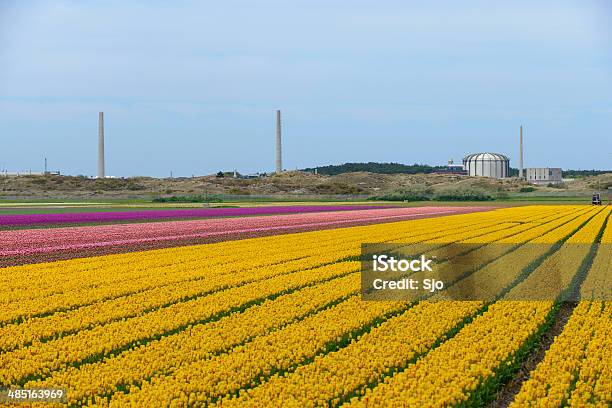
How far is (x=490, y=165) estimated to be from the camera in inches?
7052

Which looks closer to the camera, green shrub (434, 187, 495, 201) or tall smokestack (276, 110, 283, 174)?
green shrub (434, 187, 495, 201)

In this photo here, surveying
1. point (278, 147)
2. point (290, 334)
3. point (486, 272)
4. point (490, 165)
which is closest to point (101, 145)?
point (278, 147)

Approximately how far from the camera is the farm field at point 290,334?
8.93 m

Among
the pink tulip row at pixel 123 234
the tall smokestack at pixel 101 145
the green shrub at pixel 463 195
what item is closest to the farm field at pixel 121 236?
the pink tulip row at pixel 123 234

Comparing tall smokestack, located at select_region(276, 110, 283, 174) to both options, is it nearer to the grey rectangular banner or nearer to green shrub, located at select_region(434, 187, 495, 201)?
green shrub, located at select_region(434, 187, 495, 201)

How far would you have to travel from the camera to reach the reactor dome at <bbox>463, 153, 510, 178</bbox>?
178 meters

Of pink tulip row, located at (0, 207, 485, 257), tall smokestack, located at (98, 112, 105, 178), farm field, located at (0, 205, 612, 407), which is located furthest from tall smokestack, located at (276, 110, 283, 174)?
farm field, located at (0, 205, 612, 407)

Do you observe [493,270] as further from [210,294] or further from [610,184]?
[610,184]

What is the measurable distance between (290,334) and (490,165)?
173 m

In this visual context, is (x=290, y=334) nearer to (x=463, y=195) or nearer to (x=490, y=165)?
(x=463, y=195)

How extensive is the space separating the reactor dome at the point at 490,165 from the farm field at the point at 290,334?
15910 cm

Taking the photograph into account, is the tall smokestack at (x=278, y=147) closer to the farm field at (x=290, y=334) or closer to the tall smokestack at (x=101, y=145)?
the tall smokestack at (x=101, y=145)

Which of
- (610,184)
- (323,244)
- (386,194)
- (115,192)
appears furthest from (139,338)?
(610,184)

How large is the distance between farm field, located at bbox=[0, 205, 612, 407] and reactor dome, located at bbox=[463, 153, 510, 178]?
159103mm
